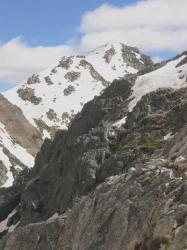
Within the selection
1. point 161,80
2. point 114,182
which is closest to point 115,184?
point 114,182

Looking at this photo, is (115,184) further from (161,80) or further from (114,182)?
Result: (161,80)

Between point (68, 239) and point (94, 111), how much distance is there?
61983 millimetres

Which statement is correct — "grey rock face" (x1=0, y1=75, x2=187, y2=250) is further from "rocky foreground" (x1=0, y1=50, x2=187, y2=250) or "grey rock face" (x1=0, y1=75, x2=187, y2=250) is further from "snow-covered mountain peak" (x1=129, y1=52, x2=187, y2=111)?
"snow-covered mountain peak" (x1=129, y1=52, x2=187, y2=111)

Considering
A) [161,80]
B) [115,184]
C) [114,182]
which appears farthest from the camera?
[161,80]

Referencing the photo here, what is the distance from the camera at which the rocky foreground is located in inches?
937

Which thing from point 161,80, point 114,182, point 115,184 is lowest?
point 115,184

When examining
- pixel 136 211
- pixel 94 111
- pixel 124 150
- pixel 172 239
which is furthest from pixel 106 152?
pixel 172 239

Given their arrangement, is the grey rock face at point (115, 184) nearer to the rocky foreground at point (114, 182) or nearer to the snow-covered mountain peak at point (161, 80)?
the rocky foreground at point (114, 182)

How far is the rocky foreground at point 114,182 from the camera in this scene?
2380 cm

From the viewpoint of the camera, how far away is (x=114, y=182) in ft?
105

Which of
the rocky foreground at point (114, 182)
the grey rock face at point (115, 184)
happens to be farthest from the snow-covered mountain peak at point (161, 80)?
the grey rock face at point (115, 184)

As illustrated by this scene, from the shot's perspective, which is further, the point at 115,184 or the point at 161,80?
the point at 161,80

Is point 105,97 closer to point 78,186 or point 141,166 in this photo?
point 78,186

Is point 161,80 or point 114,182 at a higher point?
point 161,80
